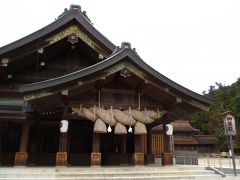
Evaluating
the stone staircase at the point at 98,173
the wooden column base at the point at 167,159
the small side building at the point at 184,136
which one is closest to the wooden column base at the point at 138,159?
the stone staircase at the point at 98,173

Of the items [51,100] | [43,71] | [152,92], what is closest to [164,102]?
[152,92]

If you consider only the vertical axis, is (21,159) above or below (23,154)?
below

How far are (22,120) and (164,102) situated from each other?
6.45m

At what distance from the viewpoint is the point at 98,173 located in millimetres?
8602

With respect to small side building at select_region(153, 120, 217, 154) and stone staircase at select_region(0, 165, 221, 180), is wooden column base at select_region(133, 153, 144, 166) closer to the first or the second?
stone staircase at select_region(0, 165, 221, 180)

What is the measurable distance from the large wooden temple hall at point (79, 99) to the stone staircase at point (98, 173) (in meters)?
0.65

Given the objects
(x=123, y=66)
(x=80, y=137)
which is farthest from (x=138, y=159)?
(x=80, y=137)

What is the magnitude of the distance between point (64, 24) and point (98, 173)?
758 cm

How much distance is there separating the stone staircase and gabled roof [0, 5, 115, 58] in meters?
5.89

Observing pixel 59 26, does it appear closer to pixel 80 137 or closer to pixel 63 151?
pixel 80 137

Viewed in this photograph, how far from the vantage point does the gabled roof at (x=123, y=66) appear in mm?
9047

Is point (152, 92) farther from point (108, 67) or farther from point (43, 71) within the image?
point (43, 71)

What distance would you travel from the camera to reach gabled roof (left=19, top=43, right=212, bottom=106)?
9.05 m

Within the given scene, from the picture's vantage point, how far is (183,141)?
40500mm
